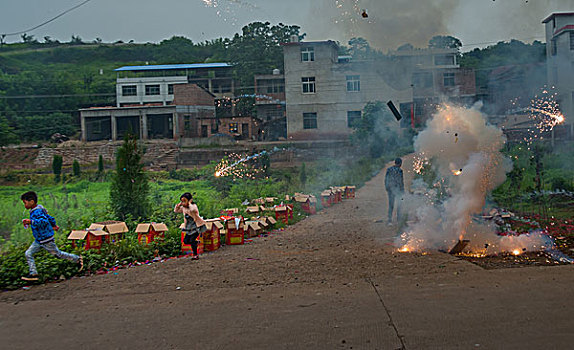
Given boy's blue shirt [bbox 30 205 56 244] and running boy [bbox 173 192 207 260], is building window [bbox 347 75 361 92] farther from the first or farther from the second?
boy's blue shirt [bbox 30 205 56 244]

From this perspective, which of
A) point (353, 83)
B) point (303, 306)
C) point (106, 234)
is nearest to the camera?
point (303, 306)

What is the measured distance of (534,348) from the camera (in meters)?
4.36

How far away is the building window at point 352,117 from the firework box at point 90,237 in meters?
24.7

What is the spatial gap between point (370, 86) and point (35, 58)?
306ft

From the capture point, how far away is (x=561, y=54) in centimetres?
1702

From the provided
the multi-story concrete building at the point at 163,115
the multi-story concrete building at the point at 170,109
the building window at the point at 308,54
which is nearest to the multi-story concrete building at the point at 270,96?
the multi-story concrete building at the point at 170,109

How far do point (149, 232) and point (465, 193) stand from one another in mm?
6091

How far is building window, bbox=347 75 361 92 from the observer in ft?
95.8

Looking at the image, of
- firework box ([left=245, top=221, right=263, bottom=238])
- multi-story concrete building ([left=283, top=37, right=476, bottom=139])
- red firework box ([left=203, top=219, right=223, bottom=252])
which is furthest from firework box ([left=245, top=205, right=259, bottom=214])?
multi-story concrete building ([left=283, top=37, right=476, bottom=139])

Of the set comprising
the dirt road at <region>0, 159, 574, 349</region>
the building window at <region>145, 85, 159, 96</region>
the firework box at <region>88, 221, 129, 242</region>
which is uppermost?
the building window at <region>145, 85, 159, 96</region>

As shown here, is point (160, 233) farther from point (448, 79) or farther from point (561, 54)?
point (448, 79)

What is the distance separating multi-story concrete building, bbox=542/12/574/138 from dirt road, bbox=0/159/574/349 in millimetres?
11884

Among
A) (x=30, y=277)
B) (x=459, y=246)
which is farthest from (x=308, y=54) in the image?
(x=30, y=277)

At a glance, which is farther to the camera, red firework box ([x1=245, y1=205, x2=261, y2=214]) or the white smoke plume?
red firework box ([x1=245, y1=205, x2=261, y2=214])
